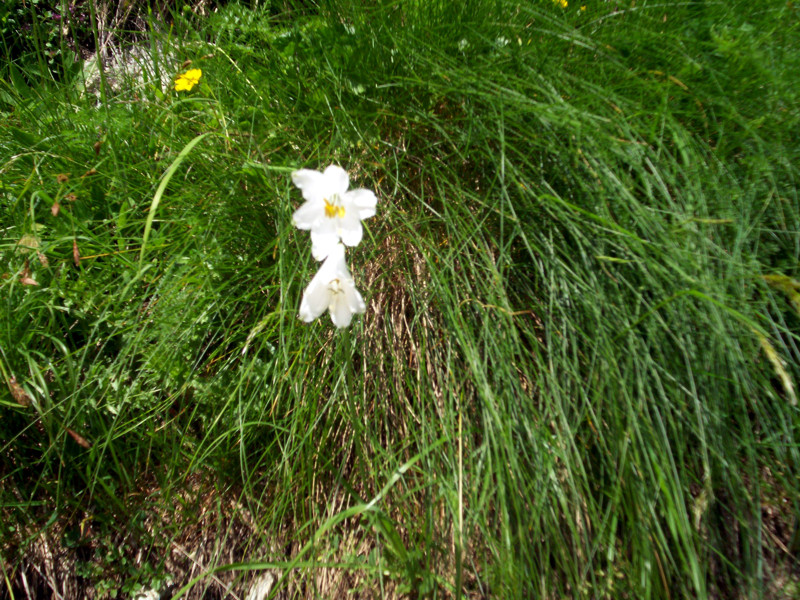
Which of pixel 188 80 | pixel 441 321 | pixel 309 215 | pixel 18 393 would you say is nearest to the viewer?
pixel 309 215

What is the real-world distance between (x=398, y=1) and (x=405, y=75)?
0.65ft

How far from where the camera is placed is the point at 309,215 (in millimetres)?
1228

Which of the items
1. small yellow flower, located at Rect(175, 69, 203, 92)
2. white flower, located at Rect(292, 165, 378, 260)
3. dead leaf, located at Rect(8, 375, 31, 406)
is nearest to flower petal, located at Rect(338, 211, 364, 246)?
white flower, located at Rect(292, 165, 378, 260)

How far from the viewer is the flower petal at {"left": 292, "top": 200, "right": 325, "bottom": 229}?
47.9 inches

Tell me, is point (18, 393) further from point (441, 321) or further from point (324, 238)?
point (441, 321)

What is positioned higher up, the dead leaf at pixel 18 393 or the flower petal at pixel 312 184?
the flower petal at pixel 312 184

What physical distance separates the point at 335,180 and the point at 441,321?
488 millimetres

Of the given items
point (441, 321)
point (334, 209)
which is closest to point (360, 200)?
point (334, 209)

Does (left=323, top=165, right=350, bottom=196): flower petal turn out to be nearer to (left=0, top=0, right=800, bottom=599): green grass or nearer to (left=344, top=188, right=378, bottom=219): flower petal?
(left=344, top=188, right=378, bottom=219): flower petal

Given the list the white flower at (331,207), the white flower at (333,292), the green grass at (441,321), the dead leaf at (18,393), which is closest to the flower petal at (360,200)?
the white flower at (331,207)

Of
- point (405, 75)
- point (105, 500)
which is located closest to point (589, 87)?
point (405, 75)

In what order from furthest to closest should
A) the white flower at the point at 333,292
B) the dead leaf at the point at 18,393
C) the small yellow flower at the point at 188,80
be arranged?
the small yellow flower at the point at 188,80 → the dead leaf at the point at 18,393 → the white flower at the point at 333,292

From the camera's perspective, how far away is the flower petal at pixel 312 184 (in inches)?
48.1

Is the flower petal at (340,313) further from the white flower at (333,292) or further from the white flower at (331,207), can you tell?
the white flower at (331,207)
